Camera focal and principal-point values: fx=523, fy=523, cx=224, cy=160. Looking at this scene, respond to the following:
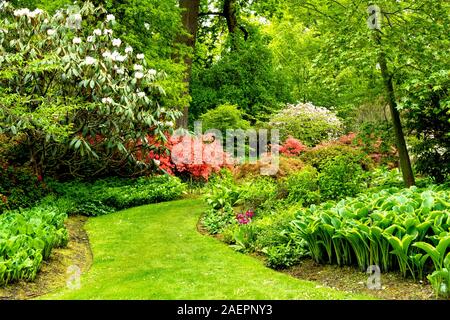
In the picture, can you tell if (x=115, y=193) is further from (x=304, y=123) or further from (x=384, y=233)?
(x=304, y=123)

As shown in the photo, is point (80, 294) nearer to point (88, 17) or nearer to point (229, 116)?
point (88, 17)

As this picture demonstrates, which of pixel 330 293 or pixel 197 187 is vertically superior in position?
pixel 197 187

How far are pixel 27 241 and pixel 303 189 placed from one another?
4.38m

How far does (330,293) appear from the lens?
5.31m

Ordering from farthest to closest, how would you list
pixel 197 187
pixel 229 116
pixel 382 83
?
pixel 229 116
pixel 197 187
pixel 382 83

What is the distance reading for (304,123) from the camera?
1688cm

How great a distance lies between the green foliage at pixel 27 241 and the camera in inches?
228

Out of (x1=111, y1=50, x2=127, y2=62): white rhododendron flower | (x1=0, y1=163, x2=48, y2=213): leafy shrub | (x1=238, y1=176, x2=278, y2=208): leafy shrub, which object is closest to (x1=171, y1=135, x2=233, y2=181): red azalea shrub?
(x1=238, y1=176, x2=278, y2=208): leafy shrub

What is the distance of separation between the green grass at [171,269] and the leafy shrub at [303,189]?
1.65 m

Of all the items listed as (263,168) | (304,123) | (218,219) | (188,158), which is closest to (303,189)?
(218,219)

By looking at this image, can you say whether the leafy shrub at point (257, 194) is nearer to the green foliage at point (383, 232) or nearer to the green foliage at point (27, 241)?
the green foliage at point (383, 232)

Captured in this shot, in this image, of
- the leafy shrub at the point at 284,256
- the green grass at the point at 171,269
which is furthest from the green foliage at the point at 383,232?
the green grass at the point at 171,269
